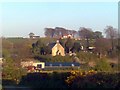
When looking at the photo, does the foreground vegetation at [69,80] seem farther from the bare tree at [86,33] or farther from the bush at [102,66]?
the bare tree at [86,33]

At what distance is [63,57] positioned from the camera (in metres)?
5.48

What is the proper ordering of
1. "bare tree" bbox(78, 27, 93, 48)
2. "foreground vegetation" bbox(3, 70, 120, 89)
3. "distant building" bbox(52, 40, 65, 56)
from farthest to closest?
"distant building" bbox(52, 40, 65, 56) < "bare tree" bbox(78, 27, 93, 48) < "foreground vegetation" bbox(3, 70, 120, 89)

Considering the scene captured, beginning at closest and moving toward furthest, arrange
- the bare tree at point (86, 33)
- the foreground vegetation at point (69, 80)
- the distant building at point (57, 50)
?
the foreground vegetation at point (69, 80), the bare tree at point (86, 33), the distant building at point (57, 50)

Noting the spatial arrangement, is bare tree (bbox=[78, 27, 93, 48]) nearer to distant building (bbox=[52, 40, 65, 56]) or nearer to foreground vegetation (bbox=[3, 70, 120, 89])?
distant building (bbox=[52, 40, 65, 56])

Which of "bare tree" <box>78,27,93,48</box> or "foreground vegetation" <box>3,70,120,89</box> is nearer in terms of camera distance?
"foreground vegetation" <box>3,70,120,89</box>

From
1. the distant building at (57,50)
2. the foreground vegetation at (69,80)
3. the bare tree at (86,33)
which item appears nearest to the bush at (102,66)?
the foreground vegetation at (69,80)

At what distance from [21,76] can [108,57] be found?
1.48 meters

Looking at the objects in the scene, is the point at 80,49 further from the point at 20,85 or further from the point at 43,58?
the point at 20,85

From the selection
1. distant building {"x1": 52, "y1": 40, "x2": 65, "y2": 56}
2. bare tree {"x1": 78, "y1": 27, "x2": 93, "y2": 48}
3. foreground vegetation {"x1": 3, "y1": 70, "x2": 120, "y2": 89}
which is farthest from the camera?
distant building {"x1": 52, "y1": 40, "x2": 65, "y2": 56}

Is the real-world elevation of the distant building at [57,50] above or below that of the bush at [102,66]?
above

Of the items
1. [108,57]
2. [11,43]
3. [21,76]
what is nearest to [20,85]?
[21,76]

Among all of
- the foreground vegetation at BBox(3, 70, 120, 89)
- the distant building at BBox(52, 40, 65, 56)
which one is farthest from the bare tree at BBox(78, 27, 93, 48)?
the foreground vegetation at BBox(3, 70, 120, 89)

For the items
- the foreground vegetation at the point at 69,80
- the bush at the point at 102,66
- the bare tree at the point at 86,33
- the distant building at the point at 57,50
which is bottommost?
the foreground vegetation at the point at 69,80

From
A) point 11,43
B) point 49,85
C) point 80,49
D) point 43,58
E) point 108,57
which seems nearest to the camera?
point 108,57
